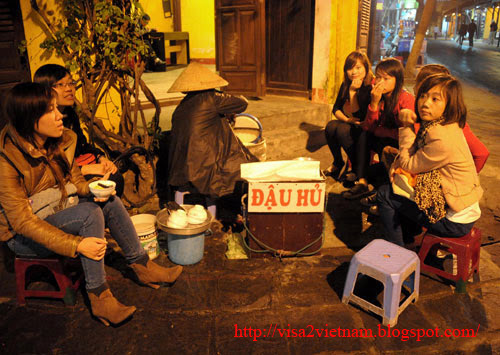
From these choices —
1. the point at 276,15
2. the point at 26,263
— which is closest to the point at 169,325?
the point at 26,263

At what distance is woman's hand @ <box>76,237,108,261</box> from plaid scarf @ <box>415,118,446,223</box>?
2.39 m

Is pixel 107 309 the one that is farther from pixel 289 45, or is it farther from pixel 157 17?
pixel 157 17

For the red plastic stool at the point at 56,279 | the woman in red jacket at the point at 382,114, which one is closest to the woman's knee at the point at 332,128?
the woman in red jacket at the point at 382,114

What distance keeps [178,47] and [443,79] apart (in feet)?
36.9

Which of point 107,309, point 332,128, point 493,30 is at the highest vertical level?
point 493,30

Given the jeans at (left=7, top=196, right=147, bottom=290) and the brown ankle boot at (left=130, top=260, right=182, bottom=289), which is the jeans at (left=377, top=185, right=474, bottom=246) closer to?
the brown ankle boot at (left=130, top=260, right=182, bottom=289)

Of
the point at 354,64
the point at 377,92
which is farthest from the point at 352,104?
the point at 377,92

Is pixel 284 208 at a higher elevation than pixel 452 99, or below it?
below

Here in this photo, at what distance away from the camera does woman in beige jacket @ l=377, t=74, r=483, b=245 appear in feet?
10.3

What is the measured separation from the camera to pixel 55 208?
10.2 ft

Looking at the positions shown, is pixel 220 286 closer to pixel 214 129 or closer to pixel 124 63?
pixel 214 129

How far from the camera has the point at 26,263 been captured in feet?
10.5

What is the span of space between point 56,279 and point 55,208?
0.57 m

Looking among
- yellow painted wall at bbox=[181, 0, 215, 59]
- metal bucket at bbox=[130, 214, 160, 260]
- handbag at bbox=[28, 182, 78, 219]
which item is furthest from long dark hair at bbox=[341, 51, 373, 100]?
yellow painted wall at bbox=[181, 0, 215, 59]
